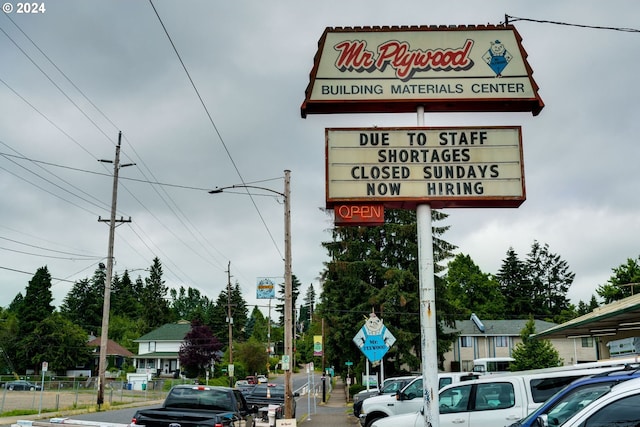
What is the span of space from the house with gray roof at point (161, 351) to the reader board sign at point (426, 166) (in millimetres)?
80609

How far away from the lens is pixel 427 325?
1076cm

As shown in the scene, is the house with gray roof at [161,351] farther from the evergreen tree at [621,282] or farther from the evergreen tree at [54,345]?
the evergreen tree at [621,282]

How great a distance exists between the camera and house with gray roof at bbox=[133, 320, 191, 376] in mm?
88250

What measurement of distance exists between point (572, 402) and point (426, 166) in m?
4.98

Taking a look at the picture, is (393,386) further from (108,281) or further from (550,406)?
(108,281)

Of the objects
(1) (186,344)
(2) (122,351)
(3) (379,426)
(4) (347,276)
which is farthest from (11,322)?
(3) (379,426)

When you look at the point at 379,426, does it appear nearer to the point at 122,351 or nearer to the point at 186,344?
the point at 186,344

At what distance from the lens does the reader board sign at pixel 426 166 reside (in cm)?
1102

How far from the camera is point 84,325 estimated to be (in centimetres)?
11425

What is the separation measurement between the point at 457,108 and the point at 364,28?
2301 millimetres

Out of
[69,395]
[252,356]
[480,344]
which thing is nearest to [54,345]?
[252,356]

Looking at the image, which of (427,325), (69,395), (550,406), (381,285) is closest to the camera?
(550,406)

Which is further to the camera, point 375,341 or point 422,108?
point 375,341

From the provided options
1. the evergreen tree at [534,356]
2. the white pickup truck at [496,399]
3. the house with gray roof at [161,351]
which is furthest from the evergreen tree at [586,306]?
the white pickup truck at [496,399]
